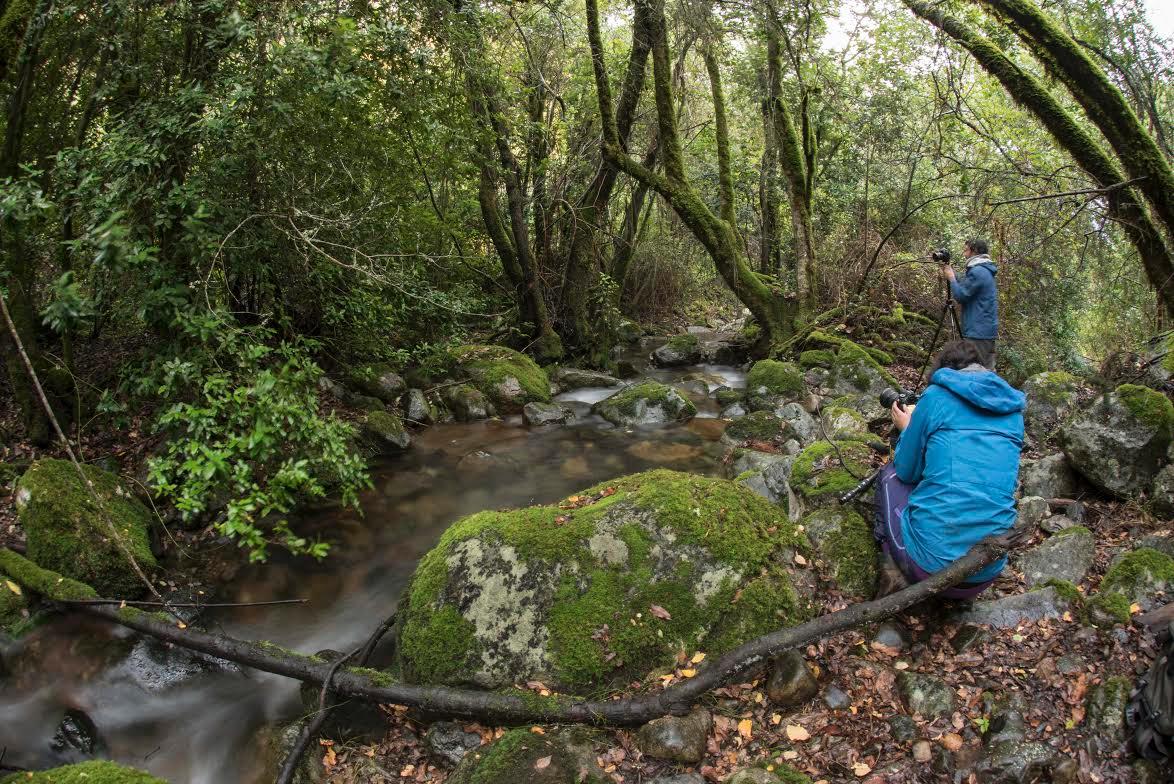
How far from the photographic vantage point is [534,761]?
120 inches

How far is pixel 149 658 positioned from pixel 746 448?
644 centimetres

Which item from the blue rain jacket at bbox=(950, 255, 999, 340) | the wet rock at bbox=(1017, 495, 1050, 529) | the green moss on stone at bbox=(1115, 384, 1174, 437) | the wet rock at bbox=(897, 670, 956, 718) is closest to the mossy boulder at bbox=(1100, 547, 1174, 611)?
the wet rock at bbox=(1017, 495, 1050, 529)

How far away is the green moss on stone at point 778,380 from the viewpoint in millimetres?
10305

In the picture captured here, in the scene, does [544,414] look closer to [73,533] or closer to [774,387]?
[774,387]

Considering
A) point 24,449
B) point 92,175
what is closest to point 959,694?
point 92,175

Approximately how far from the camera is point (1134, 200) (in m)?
7.10

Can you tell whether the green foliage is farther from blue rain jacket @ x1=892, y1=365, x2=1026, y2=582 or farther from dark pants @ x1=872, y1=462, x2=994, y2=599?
blue rain jacket @ x1=892, y1=365, x2=1026, y2=582

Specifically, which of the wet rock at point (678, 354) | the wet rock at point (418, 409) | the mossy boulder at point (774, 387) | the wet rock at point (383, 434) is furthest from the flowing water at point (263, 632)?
the wet rock at point (678, 354)

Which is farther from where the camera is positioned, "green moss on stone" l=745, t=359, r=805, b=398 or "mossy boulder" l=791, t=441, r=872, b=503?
"green moss on stone" l=745, t=359, r=805, b=398

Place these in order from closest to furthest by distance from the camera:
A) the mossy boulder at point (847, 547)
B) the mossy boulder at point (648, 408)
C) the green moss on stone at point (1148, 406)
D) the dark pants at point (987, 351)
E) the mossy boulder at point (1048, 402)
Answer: the mossy boulder at point (847, 547)
the green moss on stone at point (1148, 406)
the mossy boulder at point (1048, 402)
the dark pants at point (987, 351)
the mossy boulder at point (648, 408)

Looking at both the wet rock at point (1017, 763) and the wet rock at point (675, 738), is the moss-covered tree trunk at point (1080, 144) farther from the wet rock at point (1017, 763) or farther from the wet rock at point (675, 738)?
the wet rock at point (675, 738)

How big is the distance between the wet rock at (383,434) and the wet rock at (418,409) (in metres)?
0.64

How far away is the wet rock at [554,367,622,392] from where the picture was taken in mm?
11777

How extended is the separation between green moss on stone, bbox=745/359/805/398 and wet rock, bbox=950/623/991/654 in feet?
22.7
